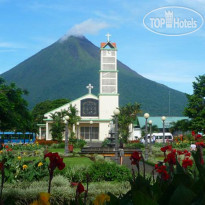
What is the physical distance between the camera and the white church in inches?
2057

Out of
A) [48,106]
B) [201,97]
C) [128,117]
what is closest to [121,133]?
[128,117]

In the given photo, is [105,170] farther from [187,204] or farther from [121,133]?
[121,133]

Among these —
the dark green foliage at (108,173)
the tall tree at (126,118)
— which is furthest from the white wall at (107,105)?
the dark green foliage at (108,173)

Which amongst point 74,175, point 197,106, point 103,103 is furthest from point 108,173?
point 103,103

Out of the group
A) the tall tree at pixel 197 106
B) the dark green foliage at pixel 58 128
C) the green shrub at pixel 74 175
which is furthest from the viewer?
the dark green foliage at pixel 58 128

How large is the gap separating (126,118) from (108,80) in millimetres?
12350

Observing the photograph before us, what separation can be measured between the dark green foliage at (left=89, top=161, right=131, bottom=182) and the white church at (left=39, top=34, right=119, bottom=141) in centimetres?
4055

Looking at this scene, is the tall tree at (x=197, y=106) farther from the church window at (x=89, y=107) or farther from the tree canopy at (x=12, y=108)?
the church window at (x=89, y=107)

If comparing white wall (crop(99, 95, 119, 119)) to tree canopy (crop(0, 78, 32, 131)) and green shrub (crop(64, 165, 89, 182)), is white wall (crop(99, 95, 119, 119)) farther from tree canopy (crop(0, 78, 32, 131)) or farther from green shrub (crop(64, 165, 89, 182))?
green shrub (crop(64, 165, 89, 182))

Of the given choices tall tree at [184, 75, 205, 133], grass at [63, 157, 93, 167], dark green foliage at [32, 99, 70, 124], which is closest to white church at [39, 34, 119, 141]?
tall tree at [184, 75, 205, 133]

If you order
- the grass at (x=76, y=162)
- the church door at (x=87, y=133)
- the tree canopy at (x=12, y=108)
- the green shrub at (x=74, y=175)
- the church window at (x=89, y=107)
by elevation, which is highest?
the church window at (x=89, y=107)

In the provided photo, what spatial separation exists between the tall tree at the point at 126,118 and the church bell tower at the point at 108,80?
877 cm

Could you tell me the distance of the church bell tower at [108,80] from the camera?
52438 millimetres

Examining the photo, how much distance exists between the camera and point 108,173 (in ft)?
36.1
